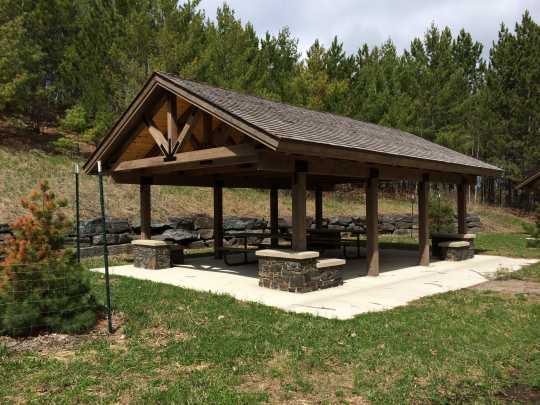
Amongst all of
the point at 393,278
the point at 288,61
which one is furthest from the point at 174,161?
the point at 288,61

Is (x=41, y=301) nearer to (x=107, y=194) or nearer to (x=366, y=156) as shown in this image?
(x=366, y=156)

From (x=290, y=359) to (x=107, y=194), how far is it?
1513cm

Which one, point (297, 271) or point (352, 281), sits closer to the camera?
point (297, 271)

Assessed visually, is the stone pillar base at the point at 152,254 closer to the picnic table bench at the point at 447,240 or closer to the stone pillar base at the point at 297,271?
the stone pillar base at the point at 297,271

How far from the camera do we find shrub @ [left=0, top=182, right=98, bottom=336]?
5449 mm

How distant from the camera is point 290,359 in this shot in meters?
4.63

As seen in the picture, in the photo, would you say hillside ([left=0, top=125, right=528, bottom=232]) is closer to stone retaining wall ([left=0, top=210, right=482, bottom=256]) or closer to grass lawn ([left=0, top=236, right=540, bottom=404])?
stone retaining wall ([left=0, top=210, right=482, bottom=256])

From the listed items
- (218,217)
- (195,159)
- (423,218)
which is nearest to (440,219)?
(423,218)

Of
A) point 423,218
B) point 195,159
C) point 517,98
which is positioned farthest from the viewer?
point 517,98

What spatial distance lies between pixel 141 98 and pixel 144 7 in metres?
14.9

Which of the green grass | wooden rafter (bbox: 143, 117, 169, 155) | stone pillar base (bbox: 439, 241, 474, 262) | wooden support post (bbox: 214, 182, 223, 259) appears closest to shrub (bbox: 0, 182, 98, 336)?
wooden rafter (bbox: 143, 117, 169, 155)

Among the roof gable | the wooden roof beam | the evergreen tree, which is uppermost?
the evergreen tree

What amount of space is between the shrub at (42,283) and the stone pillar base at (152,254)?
5054 mm

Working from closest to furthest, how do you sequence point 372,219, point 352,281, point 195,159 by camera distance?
point 195,159, point 352,281, point 372,219
